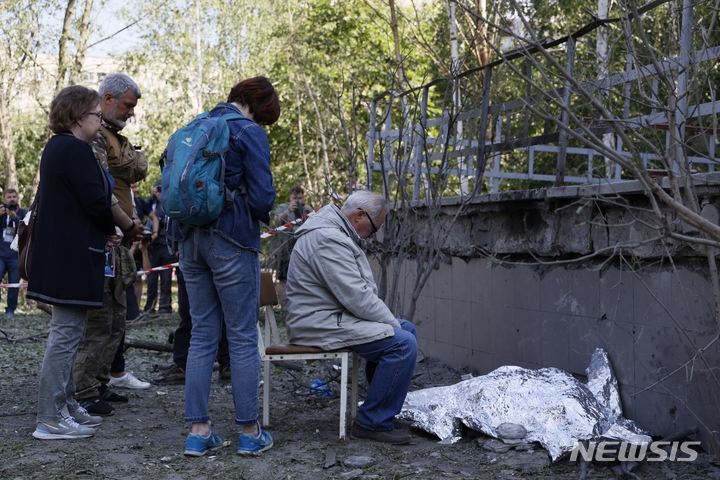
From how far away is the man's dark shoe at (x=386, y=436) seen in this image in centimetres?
414

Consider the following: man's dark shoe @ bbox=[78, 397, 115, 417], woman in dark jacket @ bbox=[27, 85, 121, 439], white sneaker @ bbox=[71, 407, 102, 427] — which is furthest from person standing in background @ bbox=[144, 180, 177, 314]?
woman in dark jacket @ bbox=[27, 85, 121, 439]

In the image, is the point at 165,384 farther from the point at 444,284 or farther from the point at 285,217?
the point at 285,217

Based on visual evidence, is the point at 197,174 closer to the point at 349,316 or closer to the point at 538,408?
the point at 349,316

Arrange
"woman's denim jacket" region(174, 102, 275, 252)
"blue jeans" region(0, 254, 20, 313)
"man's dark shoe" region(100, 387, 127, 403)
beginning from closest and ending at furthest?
"woman's denim jacket" region(174, 102, 275, 252) < "man's dark shoe" region(100, 387, 127, 403) < "blue jeans" region(0, 254, 20, 313)

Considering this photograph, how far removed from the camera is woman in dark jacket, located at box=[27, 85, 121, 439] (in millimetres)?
3939

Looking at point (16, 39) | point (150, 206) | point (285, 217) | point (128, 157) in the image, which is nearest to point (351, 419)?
point (128, 157)

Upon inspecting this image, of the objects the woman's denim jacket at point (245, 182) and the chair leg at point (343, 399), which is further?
the chair leg at point (343, 399)

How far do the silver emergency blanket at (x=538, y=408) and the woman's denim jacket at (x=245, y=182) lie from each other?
4.88 ft

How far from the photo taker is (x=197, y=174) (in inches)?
140

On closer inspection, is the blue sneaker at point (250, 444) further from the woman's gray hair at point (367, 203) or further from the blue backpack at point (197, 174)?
the woman's gray hair at point (367, 203)

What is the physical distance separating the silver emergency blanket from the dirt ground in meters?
0.09

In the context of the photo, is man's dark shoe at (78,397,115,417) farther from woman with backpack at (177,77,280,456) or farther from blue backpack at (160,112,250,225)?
blue backpack at (160,112,250,225)

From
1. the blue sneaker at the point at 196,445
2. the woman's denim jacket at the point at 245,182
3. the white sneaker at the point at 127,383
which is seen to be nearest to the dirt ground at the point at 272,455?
the blue sneaker at the point at 196,445

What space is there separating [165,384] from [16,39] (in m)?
11.5
